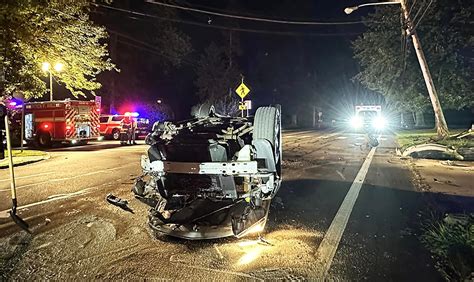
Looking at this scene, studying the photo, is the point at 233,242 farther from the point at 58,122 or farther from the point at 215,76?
the point at 215,76

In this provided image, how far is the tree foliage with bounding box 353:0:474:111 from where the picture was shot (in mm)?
21656

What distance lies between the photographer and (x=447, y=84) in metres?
23.8

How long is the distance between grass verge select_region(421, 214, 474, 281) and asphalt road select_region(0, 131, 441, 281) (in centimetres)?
17

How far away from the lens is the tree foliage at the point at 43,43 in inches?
482

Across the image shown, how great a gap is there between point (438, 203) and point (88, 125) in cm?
1937

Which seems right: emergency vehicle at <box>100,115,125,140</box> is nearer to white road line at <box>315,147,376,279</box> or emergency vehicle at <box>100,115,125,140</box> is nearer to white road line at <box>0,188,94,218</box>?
white road line at <box>0,188,94,218</box>

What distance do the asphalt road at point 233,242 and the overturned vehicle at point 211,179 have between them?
258 mm

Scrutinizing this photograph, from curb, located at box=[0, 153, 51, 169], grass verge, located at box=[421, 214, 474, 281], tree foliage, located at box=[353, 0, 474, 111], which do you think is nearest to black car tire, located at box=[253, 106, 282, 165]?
grass verge, located at box=[421, 214, 474, 281]

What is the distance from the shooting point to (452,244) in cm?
457

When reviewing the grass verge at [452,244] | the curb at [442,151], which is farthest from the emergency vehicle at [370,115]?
the grass verge at [452,244]

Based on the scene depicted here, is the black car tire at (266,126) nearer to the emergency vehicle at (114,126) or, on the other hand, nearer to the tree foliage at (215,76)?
the emergency vehicle at (114,126)

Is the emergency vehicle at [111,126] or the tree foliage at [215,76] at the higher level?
the tree foliage at [215,76]

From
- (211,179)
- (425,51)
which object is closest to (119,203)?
(211,179)

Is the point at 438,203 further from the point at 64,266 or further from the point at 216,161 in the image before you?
the point at 64,266
